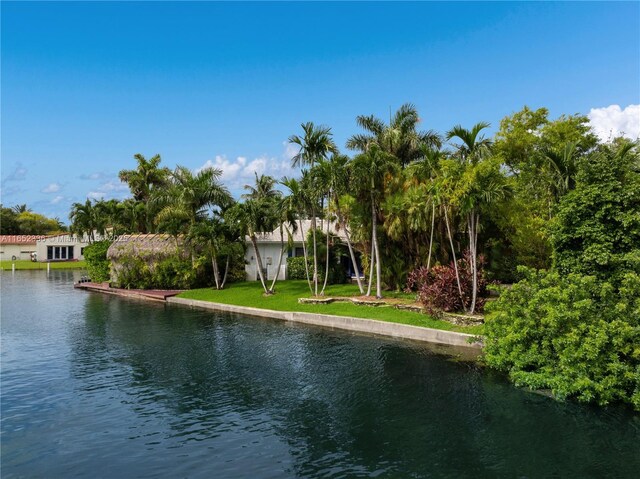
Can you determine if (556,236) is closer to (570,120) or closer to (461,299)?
(461,299)

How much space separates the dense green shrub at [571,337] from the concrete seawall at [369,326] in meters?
3.16

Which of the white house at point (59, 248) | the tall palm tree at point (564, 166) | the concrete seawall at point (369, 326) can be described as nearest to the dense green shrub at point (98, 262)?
the concrete seawall at point (369, 326)

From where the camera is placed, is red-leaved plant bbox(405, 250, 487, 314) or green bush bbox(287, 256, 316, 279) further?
green bush bbox(287, 256, 316, 279)

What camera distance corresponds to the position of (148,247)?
41750mm

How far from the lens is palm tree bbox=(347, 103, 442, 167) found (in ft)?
115

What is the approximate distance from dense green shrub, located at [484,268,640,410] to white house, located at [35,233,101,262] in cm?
8280

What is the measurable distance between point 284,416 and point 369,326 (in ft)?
37.4

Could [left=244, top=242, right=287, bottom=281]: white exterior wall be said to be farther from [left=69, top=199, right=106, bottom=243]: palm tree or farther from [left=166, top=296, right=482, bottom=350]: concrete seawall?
[left=69, top=199, right=106, bottom=243]: palm tree

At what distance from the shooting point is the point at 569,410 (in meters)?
13.5

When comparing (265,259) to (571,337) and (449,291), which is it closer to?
(449,291)

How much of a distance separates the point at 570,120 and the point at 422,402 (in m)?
27.1

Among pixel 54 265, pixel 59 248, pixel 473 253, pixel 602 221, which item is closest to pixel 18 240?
pixel 59 248

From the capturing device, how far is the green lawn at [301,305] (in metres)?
23.6

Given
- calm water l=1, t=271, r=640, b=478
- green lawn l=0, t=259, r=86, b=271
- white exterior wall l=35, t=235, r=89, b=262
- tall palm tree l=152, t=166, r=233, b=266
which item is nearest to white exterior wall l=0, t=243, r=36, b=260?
white exterior wall l=35, t=235, r=89, b=262
